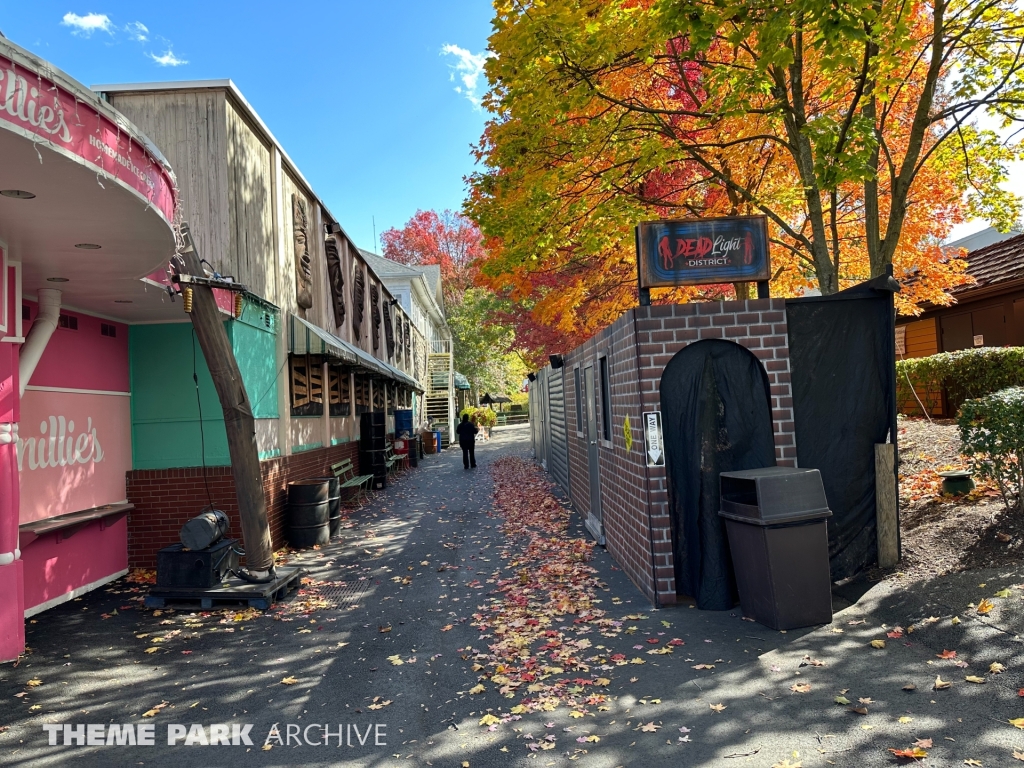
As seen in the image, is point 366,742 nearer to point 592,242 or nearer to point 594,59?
point 594,59

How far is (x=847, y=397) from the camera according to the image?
21.1ft

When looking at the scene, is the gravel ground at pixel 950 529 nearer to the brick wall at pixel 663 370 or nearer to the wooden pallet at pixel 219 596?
the brick wall at pixel 663 370

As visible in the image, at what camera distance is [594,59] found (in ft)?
26.1

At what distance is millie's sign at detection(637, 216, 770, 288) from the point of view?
250 inches

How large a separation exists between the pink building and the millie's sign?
14.2 ft

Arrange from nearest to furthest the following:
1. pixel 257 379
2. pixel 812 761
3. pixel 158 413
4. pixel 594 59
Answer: pixel 812 761
pixel 594 59
pixel 158 413
pixel 257 379

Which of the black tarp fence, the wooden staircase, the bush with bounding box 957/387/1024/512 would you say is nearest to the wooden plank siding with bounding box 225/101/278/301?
the black tarp fence

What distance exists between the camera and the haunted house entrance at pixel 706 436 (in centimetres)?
605

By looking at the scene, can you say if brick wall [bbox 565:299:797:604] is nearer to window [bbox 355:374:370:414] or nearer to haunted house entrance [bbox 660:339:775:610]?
haunted house entrance [bbox 660:339:775:610]

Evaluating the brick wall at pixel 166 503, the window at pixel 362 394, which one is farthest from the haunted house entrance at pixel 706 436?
the window at pixel 362 394

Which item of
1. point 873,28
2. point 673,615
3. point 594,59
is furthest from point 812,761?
point 594,59

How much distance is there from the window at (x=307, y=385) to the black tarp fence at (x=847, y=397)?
26.5 ft

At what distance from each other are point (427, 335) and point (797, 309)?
3529 cm

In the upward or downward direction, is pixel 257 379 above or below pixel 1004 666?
above
